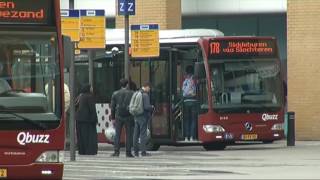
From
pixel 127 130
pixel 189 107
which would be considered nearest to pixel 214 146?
pixel 189 107

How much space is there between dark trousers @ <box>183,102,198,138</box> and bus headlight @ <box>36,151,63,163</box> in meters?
10.9

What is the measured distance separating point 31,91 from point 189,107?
11.1 meters

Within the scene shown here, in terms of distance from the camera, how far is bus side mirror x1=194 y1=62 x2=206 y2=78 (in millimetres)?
21828

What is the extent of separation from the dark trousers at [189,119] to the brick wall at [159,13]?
224 inches

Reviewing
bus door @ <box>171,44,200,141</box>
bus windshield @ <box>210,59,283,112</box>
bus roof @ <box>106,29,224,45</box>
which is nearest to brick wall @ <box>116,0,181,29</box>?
bus roof @ <box>106,29,224,45</box>

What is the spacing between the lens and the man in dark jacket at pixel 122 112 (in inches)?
783

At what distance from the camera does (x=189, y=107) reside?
2230 centimetres

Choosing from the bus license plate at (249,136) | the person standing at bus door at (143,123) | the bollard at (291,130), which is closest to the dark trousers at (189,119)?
the bus license plate at (249,136)

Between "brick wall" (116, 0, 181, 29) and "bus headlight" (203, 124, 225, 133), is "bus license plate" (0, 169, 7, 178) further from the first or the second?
"brick wall" (116, 0, 181, 29)

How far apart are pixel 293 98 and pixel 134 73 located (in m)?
5.80

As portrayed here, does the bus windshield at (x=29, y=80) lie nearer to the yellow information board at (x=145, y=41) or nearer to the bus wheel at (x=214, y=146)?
the yellow information board at (x=145, y=41)

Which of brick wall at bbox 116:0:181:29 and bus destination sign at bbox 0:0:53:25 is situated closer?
bus destination sign at bbox 0:0:53:25

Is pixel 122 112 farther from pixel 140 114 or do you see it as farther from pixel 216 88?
pixel 216 88

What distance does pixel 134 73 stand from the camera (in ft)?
75.8
